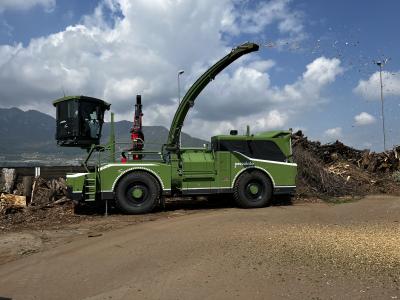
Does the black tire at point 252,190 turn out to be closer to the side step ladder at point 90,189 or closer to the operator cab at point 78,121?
the side step ladder at point 90,189

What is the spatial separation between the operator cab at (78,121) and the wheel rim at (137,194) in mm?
2541

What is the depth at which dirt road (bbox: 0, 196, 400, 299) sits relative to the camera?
21.7 ft

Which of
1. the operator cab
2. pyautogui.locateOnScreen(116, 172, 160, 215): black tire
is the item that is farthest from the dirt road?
the operator cab

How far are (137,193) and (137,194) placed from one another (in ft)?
0.10

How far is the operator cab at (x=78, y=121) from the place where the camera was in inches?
615

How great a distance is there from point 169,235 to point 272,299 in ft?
14.6

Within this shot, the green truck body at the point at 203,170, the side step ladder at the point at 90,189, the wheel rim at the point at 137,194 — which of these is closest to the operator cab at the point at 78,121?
the green truck body at the point at 203,170

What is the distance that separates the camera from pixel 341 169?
21.8 m

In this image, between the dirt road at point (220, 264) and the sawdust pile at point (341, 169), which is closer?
the dirt road at point (220, 264)

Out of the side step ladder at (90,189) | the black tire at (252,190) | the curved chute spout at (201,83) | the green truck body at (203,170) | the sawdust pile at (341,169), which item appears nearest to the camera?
the side step ladder at (90,189)

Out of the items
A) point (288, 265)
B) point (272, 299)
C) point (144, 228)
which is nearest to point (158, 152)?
point (144, 228)

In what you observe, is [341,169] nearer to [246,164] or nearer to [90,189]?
[246,164]

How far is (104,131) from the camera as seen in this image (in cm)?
1650

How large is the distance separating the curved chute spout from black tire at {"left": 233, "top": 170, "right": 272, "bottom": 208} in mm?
2711
